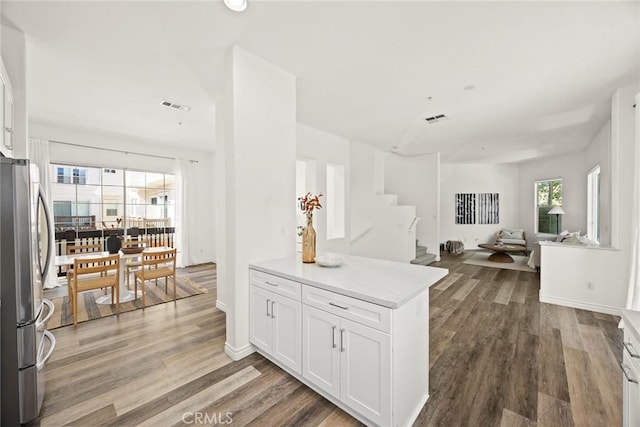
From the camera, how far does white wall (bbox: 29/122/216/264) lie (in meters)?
4.79

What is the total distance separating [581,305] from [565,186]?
5.28 metres

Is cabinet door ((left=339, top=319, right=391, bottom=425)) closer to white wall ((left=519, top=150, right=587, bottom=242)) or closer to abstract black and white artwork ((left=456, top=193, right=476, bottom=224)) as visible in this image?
white wall ((left=519, top=150, right=587, bottom=242))

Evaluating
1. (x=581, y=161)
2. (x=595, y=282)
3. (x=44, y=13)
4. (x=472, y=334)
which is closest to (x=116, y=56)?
(x=44, y=13)

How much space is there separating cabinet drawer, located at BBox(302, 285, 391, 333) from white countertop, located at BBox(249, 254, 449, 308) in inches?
1.5

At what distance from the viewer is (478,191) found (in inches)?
353

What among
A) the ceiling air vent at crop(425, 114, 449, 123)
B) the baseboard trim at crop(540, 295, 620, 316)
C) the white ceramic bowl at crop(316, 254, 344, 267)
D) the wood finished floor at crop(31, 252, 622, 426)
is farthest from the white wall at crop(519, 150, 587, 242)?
the white ceramic bowl at crop(316, 254, 344, 267)

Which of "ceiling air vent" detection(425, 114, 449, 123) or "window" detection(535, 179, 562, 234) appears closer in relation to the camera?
"ceiling air vent" detection(425, 114, 449, 123)

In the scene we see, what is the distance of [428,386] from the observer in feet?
6.63

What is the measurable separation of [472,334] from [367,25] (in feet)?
10.6

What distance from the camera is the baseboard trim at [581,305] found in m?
3.50

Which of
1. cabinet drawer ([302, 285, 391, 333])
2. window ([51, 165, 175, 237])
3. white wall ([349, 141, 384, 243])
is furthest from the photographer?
white wall ([349, 141, 384, 243])

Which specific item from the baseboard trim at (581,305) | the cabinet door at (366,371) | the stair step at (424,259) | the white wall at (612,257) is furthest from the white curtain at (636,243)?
the stair step at (424,259)

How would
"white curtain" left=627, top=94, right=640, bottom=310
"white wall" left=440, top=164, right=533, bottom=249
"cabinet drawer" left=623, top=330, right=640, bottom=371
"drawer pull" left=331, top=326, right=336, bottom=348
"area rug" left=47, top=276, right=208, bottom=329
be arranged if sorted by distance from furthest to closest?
1. "white wall" left=440, top=164, right=533, bottom=249
2. "area rug" left=47, top=276, right=208, bottom=329
3. "white curtain" left=627, top=94, right=640, bottom=310
4. "drawer pull" left=331, top=326, right=336, bottom=348
5. "cabinet drawer" left=623, top=330, right=640, bottom=371

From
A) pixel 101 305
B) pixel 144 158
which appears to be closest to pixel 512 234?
pixel 101 305
